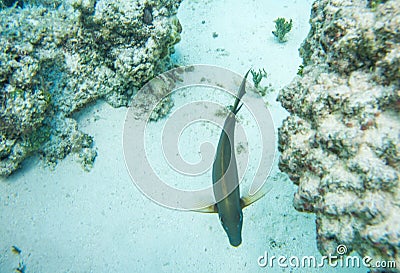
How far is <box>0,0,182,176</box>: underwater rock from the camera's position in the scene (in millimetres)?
4066

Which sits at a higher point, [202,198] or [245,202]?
[245,202]

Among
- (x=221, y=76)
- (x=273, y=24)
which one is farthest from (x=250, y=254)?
(x=273, y=24)

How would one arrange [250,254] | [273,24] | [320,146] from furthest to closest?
[273,24] < [250,254] < [320,146]

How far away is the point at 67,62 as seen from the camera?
15.2 ft

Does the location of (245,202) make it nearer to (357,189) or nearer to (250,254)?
(250,254)

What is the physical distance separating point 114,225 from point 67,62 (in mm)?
2899

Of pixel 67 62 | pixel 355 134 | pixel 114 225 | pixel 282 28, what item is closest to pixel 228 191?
pixel 355 134

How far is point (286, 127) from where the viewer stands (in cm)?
302

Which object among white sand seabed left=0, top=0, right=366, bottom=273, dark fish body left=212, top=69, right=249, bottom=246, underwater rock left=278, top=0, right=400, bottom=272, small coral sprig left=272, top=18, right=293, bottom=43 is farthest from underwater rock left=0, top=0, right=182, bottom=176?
underwater rock left=278, top=0, right=400, bottom=272

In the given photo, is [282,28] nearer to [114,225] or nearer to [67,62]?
[67,62]

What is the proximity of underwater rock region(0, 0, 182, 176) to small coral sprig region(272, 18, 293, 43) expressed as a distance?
8.01ft

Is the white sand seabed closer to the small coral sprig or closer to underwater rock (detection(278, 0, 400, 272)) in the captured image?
underwater rock (detection(278, 0, 400, 272))

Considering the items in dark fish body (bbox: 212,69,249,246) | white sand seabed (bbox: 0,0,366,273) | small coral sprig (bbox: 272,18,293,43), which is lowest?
white sand seabed (bbox: 0,0,366,273)

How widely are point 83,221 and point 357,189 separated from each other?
154 inches
